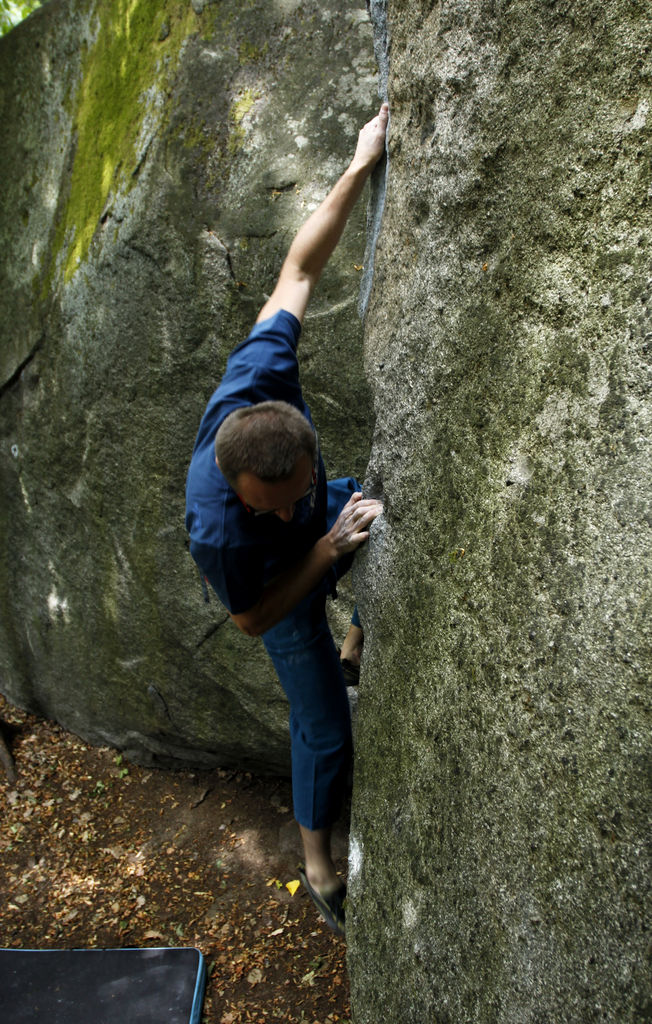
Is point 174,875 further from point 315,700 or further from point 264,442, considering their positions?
point 264,442

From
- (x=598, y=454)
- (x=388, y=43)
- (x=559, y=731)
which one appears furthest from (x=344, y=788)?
(x=388, y=43)

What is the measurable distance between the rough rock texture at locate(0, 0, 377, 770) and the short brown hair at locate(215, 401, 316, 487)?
1124mm

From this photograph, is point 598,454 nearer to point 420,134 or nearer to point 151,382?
point 420,134

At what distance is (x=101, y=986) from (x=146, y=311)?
9.39 ft

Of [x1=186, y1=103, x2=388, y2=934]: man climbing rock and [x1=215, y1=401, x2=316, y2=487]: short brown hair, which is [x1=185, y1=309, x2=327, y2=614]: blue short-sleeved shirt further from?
[x1=215, y1=401, x2=316, y2=487]: short brown hair

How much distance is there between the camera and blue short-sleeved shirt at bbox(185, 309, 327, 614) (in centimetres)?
242

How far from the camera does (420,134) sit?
2100mm

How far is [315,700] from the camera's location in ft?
9.32

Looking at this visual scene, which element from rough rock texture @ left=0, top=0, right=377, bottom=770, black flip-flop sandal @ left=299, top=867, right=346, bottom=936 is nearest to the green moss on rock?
rough rock texture @ left=0, top=0, right=377, bottom=770

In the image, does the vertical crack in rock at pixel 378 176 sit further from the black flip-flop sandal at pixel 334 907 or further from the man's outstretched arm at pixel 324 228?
the black flip-flop sandal at pixel 334 907

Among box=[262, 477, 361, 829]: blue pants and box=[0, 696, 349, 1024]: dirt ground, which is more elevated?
box=[262, 477, 361, 829]: blue pants

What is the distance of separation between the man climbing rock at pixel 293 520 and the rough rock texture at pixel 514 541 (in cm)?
32

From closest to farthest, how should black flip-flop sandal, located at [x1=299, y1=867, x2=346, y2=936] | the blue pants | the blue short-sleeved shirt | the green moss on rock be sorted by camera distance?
the blue short-sleeved shirt → the blue pants → black flip-flop sandal, located at [x1=299, y1=867, x2=346, y2=936] → the green moss on rock

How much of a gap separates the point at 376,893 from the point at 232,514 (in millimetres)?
1109
